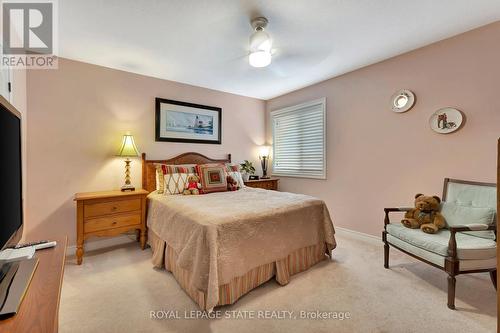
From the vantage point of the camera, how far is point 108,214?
263 cm

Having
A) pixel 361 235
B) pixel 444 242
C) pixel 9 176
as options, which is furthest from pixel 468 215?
pixel 9 176

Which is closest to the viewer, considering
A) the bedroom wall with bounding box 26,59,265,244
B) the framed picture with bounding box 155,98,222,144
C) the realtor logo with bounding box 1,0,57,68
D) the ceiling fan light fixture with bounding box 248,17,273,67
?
the realtor logo with bounding box 1,0,57,68

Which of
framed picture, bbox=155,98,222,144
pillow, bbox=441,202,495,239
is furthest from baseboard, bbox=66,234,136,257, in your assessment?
pillow, bbox=441,202,495,239

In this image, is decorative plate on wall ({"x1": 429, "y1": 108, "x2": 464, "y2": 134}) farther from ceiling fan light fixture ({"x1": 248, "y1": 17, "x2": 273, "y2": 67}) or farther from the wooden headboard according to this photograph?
the wooden headboard

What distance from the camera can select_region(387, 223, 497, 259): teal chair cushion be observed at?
5.66 feet

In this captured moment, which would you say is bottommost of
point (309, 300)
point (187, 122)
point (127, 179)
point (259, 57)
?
point (309, 300)

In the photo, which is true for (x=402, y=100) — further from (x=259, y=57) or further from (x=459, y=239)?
(x=259, y=57)

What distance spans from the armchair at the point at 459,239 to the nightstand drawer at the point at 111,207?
2946 millimetres

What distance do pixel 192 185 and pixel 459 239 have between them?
9.20ft

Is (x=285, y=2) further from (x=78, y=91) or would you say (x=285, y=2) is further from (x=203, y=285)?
(x=78, y=91)

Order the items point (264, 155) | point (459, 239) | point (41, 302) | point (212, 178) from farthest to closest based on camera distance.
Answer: point (264, 155), point (212, 178), point (459, 239), point (41, 302)

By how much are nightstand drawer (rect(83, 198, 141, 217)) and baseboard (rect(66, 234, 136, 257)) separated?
0.64 meters

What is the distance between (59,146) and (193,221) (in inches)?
84.1

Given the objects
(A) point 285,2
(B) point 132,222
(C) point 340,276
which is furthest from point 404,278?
(B) point 132,222
